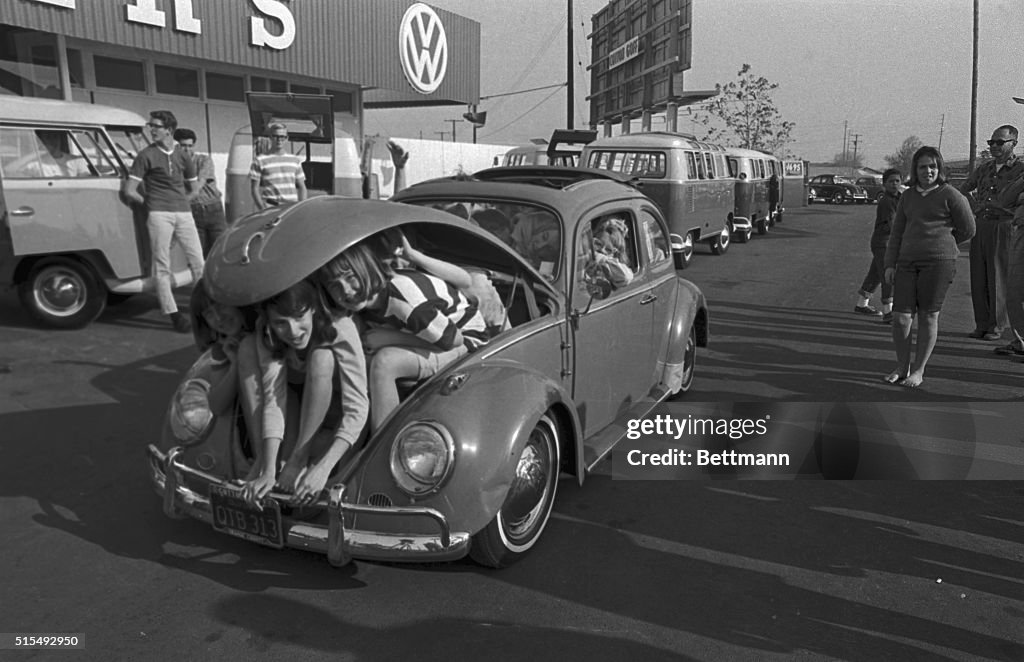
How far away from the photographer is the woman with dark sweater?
586 cm

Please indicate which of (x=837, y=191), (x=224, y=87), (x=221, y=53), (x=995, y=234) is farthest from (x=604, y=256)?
(x=837, y=191)

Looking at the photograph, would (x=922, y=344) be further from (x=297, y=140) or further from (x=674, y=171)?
(x=674, y=171)

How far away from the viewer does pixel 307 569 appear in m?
3.39

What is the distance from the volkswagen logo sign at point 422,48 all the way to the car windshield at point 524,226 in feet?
57.3

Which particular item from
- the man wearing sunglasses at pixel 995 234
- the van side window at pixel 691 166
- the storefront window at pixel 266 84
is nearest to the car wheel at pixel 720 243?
the van side window at pixel 691 166

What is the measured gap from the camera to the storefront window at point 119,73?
1527 cm

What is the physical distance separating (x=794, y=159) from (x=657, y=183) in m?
22.0

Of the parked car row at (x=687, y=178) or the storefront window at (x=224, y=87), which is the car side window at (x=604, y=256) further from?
the storefront window at (x=224, y=87)

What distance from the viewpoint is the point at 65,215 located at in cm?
761

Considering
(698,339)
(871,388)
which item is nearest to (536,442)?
(698,339)

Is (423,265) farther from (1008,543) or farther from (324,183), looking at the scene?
(324,183)

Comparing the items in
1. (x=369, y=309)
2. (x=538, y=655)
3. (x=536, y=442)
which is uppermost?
(x=369, y=309)

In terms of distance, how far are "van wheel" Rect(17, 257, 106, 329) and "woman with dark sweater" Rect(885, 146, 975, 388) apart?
7.56m

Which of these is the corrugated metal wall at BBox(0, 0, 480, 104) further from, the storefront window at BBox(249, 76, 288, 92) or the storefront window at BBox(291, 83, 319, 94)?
the storefront window at BBox(291, 83, 319, 94)
